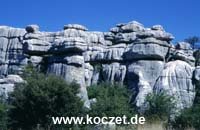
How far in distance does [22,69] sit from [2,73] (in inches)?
152

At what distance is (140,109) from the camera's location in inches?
1165

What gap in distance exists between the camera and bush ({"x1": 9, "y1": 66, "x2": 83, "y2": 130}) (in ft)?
73.2

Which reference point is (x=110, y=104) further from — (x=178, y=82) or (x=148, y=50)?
(x=148, y=50)

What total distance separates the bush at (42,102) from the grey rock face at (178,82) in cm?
1048

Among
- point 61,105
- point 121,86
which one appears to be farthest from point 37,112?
point 121,86

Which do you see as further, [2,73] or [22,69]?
[2,73]

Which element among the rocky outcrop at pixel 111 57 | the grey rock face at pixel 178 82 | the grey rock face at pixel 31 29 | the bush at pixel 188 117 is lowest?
the bush at pixel 188 117

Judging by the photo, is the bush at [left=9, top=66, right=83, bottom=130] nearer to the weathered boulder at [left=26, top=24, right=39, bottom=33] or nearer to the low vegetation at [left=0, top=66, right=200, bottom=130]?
the low vegetation at [left=0, top=66, right=200, bottom=130]

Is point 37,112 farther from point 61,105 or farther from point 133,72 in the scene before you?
point 133,72

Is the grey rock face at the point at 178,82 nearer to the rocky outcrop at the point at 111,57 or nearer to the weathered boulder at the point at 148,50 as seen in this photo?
the rocky outcrop at the point at 111,57

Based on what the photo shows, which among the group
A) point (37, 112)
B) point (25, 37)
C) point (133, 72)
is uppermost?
point (25, 37)

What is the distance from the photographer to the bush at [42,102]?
22.3 m

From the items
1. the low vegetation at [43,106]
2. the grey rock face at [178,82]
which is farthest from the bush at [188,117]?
the grey rock face at [178,82]

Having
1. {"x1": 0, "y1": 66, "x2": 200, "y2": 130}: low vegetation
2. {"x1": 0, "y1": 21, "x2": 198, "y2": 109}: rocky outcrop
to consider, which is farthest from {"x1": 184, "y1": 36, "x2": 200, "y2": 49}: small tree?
{"x1": 0, "y1": 66, "x2": 200, "y2": 130}: low vegetation
